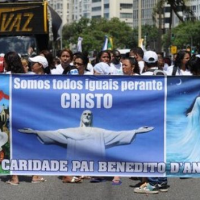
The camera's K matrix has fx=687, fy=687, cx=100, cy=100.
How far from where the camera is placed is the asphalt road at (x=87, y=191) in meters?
8.27

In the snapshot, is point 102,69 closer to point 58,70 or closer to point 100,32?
point 58,70

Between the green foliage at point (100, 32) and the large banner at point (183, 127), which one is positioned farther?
the green foliage at point (100, 32)

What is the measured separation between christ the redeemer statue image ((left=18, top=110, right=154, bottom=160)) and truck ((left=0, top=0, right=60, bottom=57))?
10.3 m

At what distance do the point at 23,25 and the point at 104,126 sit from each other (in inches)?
428

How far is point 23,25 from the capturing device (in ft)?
59.5

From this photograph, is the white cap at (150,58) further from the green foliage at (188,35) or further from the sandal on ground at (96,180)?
the green foliage at (188,35)

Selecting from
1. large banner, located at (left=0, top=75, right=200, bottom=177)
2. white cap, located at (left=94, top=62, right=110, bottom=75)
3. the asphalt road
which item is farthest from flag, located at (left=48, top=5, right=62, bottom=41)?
large banner, located at (left=0, top=75, right=200, bottom=177)

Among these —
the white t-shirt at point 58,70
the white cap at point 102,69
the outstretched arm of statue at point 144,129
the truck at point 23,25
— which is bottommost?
the outstretched arm of statue at point 144,129

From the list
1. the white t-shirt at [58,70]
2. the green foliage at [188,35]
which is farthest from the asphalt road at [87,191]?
the green foliage at [188,35]

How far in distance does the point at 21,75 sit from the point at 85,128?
0.93 m

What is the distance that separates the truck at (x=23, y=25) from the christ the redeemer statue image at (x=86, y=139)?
1032 centimetres

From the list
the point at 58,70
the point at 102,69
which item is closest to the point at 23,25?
the point at 58,70

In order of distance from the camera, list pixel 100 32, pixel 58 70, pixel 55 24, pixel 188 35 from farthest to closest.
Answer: pixel 100 32
pixel 188 35
pixel 55 24
pixel 58 70

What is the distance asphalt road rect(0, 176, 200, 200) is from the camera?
27.1 feet
